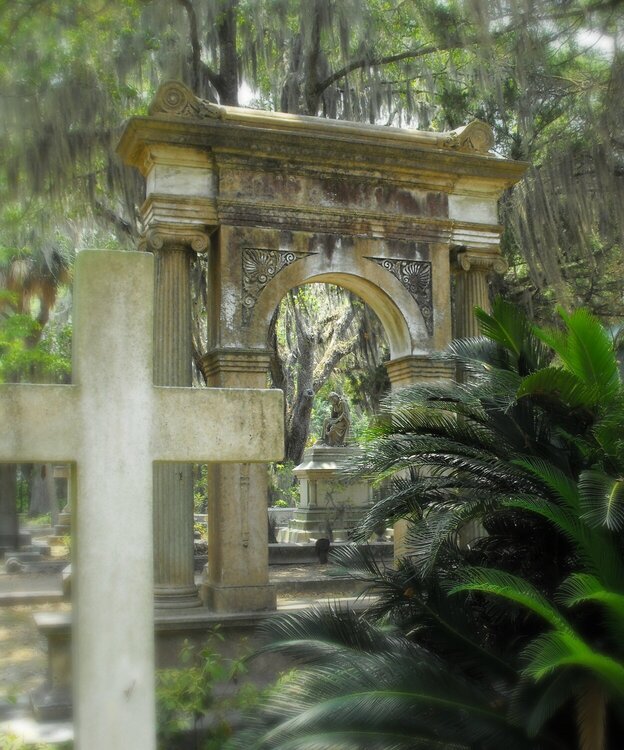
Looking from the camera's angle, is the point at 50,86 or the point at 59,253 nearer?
the point at 50,86

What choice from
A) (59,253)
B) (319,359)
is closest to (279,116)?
(319,359)

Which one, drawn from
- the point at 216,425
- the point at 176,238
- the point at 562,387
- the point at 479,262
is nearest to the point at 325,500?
the point at 479,262

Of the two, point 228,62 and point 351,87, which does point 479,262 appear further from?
point 228,62

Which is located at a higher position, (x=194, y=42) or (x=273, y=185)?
(x=194, y=42)

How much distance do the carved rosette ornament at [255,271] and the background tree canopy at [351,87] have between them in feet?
15.7

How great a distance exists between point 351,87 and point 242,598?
10.1 m

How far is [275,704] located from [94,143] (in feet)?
36.4

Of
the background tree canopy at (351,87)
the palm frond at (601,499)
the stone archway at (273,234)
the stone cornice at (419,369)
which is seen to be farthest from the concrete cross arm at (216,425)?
the background tree canopy at (351,87)

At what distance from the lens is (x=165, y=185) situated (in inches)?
368

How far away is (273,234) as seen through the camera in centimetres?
965

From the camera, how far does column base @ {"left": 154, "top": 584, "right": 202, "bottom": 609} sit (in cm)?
890

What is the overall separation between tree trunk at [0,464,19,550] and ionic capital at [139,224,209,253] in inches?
472

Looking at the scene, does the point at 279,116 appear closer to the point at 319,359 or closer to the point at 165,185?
the point at 165,185

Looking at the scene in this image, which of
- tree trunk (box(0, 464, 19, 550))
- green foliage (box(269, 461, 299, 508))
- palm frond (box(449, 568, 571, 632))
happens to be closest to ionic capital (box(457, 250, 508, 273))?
palm frond (box(449, 568, 571, 632))
